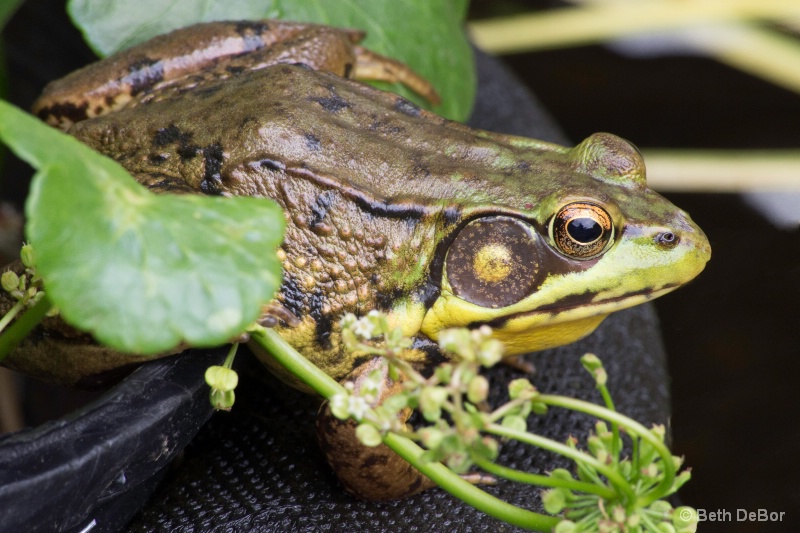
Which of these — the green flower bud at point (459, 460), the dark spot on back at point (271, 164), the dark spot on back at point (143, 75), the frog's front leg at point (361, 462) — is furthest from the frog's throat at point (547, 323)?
the dark spot on back at point (143, 75)

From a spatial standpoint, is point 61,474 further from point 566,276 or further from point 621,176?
point 621,176

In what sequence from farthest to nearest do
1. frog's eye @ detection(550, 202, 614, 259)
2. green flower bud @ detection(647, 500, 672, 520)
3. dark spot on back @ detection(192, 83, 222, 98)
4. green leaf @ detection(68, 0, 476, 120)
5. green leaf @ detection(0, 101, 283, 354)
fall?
green leaf @ detection(68, 0, 476, 120), dark spot on back @ detection(192, 83, 222, 98), frog's eye @ detection(550, 202, 614, 259), green flower bud @ detection(647, 500, 672, 520), green leaf @ detection(0, 101, 283, 354)

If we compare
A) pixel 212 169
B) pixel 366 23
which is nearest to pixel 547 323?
pixel 212 169

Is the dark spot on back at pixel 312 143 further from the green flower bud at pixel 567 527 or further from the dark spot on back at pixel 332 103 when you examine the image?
the green flower bud at pixel 567 527

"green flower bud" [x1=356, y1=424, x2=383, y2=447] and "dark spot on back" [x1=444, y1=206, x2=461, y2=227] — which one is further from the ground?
"dark spot on back" [x1=444, y1=206, x2=461, y2=227]

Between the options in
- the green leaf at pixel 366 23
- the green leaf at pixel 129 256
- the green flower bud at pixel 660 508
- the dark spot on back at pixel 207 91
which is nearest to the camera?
the green leaf at pixel 129 256

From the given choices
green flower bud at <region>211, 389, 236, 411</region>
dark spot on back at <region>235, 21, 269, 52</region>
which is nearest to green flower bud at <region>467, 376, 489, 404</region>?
green flower bud at <region>211, 389, 236, 411</region>

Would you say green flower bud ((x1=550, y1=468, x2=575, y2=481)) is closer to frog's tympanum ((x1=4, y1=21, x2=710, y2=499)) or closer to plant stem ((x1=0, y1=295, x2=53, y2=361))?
frog's tympanum ((x1=4, y1=21, x2=710, y2=499))
